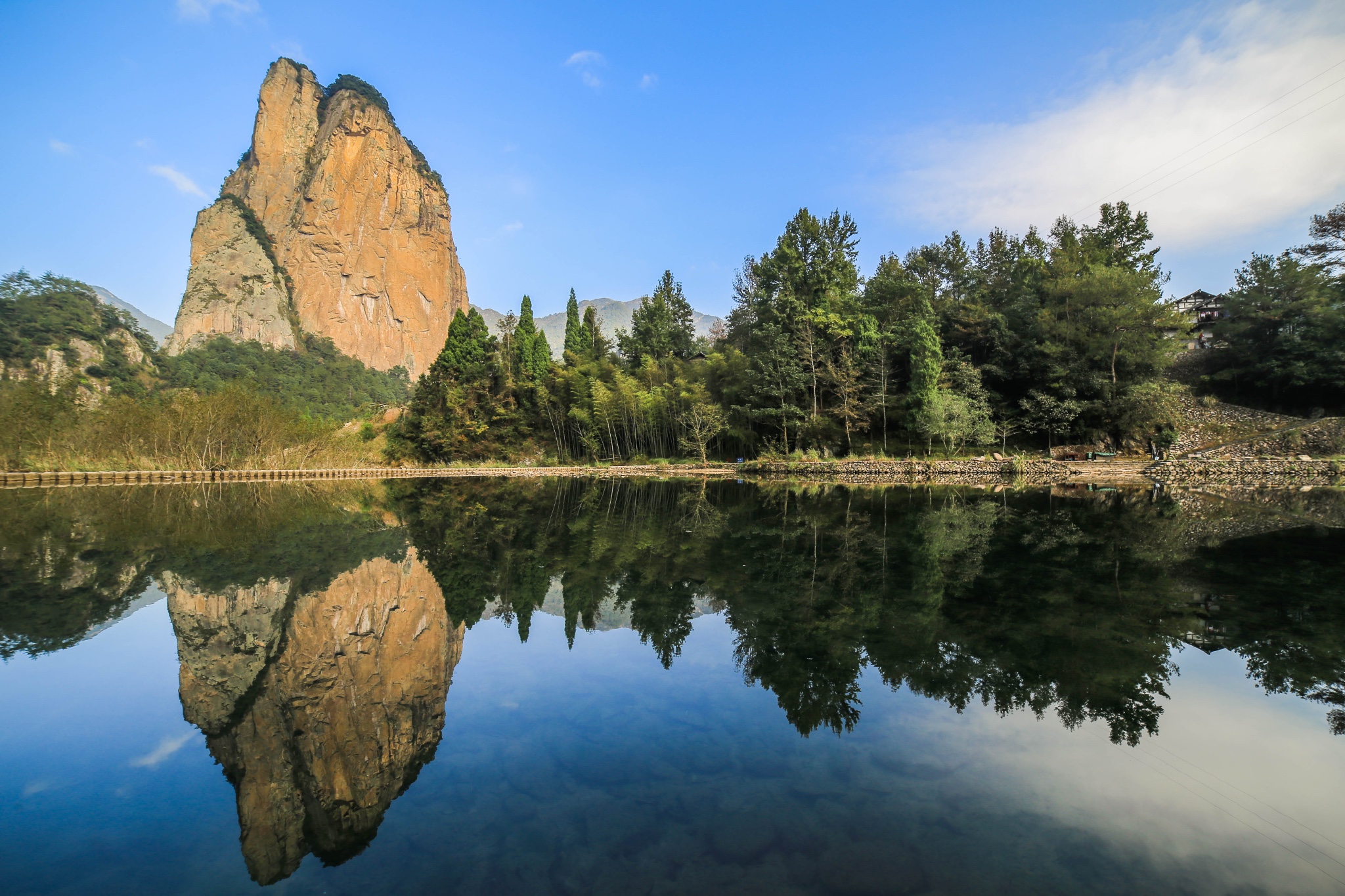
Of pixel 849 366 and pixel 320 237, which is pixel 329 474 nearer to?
pixel 849 366

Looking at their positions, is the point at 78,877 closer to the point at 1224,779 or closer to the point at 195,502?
the point at 1224,779

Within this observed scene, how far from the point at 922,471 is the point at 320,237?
114 m

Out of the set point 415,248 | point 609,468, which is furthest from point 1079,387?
point 415,248

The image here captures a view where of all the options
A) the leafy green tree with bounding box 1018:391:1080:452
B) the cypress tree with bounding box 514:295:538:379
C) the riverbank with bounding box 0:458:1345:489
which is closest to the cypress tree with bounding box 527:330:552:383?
the cypress tree with bounding box 514:295:538:379

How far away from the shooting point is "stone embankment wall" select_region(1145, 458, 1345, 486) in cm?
2247

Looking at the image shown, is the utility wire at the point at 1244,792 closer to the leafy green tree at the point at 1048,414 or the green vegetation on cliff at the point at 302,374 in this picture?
the leafy green tree at the point at 1048,414

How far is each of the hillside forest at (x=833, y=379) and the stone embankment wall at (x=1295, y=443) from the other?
7.84 ft

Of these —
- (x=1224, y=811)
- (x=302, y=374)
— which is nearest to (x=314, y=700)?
(x=1224, y=811)

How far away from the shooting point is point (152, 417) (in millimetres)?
26469

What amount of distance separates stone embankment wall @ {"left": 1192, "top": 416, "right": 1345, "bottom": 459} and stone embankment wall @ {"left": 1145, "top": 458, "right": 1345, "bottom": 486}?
1114mm

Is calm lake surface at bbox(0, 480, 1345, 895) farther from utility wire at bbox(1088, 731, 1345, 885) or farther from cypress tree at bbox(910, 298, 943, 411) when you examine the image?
cypress tree at bbox(910, 298, 943, 411)

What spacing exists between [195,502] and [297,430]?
15.3 metres

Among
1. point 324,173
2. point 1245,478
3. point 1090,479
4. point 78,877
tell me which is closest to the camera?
point 78,877

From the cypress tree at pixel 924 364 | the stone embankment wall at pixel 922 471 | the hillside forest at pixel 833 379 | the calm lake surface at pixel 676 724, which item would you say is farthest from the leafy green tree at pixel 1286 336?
the calm lake surface at pixel 676 724
